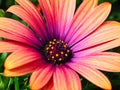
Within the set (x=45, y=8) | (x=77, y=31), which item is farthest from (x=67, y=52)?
(x=45, y=8)

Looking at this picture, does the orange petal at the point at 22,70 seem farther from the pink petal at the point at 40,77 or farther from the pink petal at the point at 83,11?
the pink petal at the point at 83,11

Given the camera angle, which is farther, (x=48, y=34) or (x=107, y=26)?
(x=48, y=34)

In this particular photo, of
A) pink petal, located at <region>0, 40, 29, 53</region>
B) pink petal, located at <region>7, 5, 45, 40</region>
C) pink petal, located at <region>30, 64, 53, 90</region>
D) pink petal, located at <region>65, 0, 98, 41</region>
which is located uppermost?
pink petal, located at <region>7, 5, 45, 40</region>

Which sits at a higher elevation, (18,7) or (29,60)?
(18,7)

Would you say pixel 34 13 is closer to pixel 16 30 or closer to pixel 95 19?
pixel 16 30

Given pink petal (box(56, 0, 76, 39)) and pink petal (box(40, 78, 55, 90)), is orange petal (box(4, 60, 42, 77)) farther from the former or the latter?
pink petal (box(56, 0, 76, 39))

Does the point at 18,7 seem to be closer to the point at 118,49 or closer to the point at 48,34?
the point at 48,34

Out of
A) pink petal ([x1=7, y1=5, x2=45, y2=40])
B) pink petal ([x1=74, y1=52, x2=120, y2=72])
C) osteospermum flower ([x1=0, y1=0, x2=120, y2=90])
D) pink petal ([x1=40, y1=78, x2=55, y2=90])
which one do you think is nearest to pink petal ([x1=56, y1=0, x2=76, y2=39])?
osteospermum flower ([x1=0, y1=0, x2=120, y2=90])
